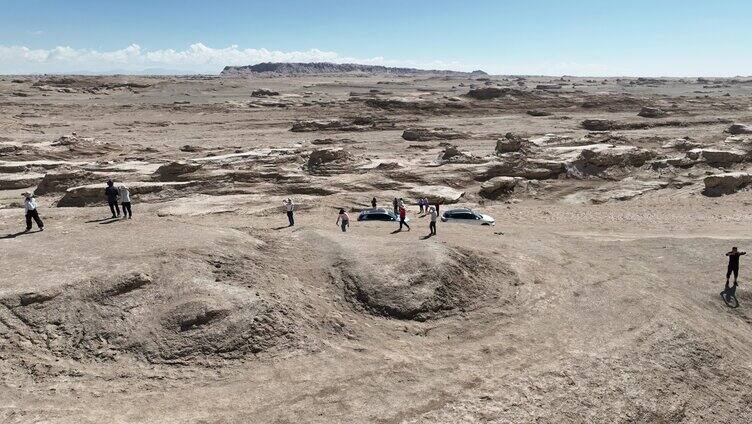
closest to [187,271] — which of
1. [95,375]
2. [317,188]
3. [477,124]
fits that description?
[95,375]

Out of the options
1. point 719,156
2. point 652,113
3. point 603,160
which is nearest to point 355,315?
point 603,160

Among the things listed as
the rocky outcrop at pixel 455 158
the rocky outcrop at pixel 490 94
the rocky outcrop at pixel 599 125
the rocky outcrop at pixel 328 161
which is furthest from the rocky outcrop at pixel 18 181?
the rocky outcrop at pixel 490 94

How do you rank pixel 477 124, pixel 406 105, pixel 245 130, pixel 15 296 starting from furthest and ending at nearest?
pixel 406 105 < pixel 477 124 < pixel 245 130 < pixel 15 296

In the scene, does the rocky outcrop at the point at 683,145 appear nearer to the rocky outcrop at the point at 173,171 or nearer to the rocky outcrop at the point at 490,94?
the rocky outcrop at the point at 173,171

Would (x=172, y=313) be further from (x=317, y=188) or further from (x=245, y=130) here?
(x=245, y=130)

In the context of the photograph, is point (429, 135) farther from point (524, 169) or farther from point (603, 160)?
point (603, 160)

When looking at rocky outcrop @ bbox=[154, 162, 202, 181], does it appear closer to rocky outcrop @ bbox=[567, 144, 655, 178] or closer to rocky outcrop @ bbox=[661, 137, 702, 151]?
rocky outcrop @ bbox=[567, 144, 655, 178]
